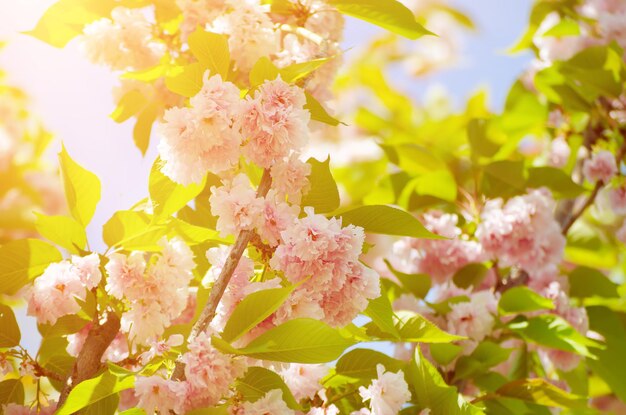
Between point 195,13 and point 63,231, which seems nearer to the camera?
point 63,231

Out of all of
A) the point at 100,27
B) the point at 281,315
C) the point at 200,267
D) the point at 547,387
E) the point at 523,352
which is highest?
the point at 100,27

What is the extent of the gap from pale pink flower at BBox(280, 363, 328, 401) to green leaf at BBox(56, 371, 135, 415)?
0.30m

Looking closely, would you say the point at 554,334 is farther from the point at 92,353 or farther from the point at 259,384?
the point at 92,353

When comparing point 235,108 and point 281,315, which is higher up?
point 235,108

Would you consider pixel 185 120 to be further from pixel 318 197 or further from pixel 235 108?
pixel 318 197

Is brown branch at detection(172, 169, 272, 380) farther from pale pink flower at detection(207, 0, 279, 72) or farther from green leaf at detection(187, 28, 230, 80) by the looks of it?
pale pink flower at detection(207, 0, 279, 72)

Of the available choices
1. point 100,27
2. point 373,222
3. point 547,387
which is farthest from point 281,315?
point 100,27

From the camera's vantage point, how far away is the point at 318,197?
94cm

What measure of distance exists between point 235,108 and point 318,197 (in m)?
0.18

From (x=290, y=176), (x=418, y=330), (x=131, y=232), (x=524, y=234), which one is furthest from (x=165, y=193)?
(x=524, y=234)

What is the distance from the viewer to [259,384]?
816mm

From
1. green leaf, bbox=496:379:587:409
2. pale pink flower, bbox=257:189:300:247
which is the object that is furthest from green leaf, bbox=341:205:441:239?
green leaf, bbox=496:379:587:409

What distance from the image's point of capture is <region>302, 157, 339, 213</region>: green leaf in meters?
0.94

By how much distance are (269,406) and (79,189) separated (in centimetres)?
48
